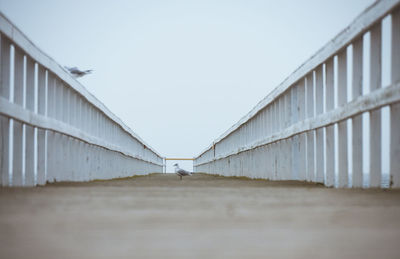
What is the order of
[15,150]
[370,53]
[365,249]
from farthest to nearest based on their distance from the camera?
[15,150] → [370,53] → [365,249]

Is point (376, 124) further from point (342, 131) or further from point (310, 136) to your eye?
point (310, 136)

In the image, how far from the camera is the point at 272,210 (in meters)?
2.16

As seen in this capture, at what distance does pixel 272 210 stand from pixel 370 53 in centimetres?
204

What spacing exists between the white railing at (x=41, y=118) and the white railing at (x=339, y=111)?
2767mm

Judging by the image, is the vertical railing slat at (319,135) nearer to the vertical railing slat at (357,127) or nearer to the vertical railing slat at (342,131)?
the vertical railing slat at (342,131)

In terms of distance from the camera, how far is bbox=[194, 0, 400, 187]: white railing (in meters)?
3.33

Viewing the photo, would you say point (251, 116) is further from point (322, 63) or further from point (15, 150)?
point (15, 150)

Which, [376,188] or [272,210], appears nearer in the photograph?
[272,210]

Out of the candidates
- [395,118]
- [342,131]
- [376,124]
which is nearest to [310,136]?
[342,131]

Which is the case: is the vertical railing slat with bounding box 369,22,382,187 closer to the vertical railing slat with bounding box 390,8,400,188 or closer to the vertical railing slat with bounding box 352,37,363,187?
the vertical railing slat with bounding box 390,8,400,188

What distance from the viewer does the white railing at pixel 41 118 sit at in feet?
12.6

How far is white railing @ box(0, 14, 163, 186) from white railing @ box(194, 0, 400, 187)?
9.08 feet

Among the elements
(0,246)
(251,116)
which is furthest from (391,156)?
(251,116)

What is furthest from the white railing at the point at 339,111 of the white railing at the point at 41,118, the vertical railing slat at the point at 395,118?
the white railing at the point at 41,118
